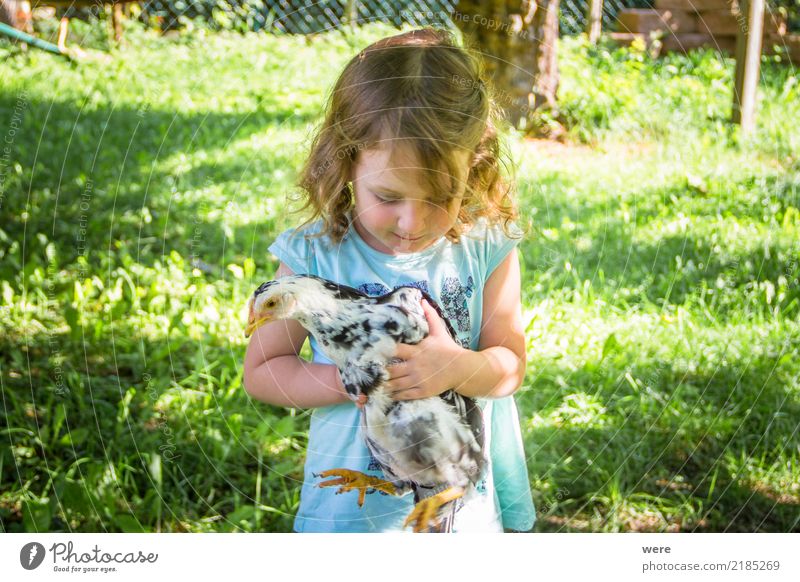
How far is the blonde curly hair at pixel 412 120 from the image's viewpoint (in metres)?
0.72

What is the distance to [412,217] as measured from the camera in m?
0.74

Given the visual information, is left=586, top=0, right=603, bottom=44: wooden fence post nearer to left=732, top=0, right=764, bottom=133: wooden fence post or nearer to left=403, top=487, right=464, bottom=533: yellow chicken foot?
left=732, top=0, right=764, bottom=133: wooden fence post

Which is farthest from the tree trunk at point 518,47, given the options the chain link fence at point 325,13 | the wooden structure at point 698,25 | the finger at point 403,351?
the wooden structure at point 698,25

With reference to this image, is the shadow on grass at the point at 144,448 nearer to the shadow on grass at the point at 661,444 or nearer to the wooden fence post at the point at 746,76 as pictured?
the shadow on grass at the point at 661,444

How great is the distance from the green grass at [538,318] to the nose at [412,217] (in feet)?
0.55

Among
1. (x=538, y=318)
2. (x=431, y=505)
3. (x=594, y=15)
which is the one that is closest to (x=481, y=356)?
(x=431, y=505)

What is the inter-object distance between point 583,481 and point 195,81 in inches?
40.6

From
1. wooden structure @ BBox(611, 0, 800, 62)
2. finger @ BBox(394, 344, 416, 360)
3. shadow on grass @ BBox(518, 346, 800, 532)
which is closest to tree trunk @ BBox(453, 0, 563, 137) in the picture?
finger @ BBox(394, 344, 416, 360)

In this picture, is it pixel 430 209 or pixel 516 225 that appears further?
pixel 516 225

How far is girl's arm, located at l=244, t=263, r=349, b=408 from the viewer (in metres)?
0.79
